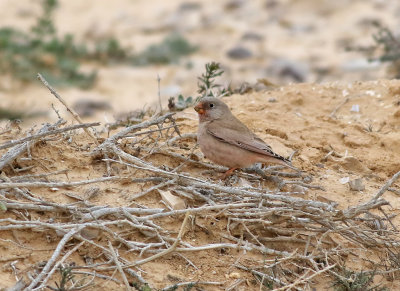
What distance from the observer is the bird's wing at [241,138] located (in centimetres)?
496

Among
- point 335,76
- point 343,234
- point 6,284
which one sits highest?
point 6,284

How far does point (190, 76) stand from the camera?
12953 mm

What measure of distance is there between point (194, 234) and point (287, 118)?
7.56 ft

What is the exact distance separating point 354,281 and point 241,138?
155 centimetres

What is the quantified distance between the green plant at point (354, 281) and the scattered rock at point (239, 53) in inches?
435

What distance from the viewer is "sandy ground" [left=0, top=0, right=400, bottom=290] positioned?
4121 mm

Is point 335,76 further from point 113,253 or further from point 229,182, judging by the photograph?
point 113,253

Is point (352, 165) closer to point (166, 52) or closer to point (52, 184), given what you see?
point (52, 184)

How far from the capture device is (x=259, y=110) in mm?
6426

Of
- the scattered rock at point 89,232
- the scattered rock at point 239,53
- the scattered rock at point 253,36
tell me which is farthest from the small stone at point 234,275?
the scattered rock at point 253,36

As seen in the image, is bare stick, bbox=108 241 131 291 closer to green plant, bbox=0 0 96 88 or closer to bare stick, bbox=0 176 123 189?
bare stick, bbox=0 176 123 189

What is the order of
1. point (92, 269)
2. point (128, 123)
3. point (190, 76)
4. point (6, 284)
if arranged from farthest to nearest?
point (190, 76)
point (128, 123)
point (92, 269)
point (6, 284)

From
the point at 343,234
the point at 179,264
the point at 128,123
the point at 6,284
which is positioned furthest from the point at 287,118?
the point at 6,284

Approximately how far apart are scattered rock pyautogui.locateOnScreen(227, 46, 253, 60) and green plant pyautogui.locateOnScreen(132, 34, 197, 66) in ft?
2.76
